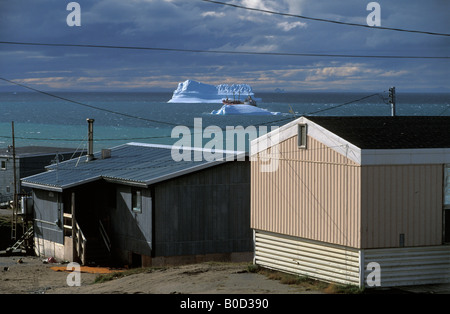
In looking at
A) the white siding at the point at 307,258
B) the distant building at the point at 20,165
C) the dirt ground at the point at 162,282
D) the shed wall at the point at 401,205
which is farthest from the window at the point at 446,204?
the distant building at the point at 20,165

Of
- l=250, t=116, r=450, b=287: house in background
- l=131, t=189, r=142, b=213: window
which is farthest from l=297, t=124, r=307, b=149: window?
l=131, t=189, r=142, b=213: window

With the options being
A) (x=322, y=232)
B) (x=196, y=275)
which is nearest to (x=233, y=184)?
(x=196, y=275)

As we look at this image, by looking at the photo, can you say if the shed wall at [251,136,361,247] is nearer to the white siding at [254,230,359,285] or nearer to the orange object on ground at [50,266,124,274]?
the white siding at [254,230,359,285]

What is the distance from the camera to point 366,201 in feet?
77.3

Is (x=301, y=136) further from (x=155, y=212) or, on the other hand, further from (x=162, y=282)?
(x=155, y=212)

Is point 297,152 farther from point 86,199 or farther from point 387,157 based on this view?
point 86,199

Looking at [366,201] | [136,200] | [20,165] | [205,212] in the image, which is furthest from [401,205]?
[20,165]

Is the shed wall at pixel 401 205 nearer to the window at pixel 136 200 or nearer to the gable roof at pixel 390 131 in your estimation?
the gable roof at pixel 390 131

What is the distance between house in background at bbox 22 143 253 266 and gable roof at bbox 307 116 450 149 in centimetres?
855

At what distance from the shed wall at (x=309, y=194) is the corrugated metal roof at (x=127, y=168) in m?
6.71

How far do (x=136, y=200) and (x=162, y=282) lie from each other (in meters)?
8.26

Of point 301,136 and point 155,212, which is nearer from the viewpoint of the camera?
point 301,136

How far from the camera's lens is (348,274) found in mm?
24312
